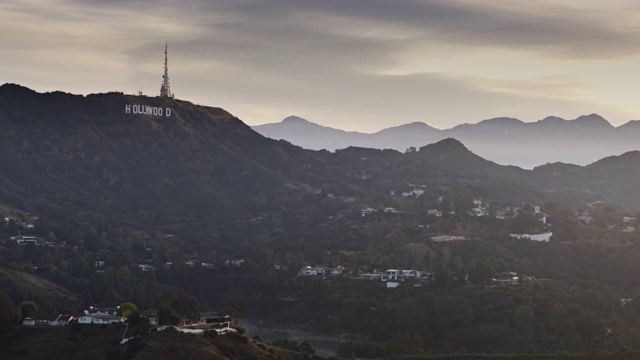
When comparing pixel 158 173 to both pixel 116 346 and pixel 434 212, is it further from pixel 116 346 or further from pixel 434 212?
pixel 116 346

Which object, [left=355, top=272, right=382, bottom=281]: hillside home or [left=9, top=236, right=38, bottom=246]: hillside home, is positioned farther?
[left=9, top=236, right=38, bottom=246]: hillside home

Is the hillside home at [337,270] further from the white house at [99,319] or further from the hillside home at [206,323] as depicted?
the hillside home at [206,323]

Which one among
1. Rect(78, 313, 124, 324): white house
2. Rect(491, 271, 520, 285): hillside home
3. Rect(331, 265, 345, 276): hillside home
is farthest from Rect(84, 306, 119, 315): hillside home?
Rect(491, 271, 520, 285): hillside home

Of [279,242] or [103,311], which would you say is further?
[279,242]

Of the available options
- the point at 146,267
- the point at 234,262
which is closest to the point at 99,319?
the point at 146,267

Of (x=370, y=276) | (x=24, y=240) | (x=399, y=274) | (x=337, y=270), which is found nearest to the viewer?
(x=399, y=274)

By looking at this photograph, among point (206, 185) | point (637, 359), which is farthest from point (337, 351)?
point (206, 185)

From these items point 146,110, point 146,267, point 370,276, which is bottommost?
point 370,276

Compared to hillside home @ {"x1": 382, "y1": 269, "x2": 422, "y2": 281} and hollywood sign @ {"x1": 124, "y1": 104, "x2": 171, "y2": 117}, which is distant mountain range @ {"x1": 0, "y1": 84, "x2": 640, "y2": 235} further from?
hillside home @ {"x1": 382, "y1": 269, "x2": 422, "y2": 281}

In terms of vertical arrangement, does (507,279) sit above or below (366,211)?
below

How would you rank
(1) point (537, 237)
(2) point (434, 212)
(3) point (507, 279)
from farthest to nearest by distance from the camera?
(2) point (434, 212) → (1) point (537, 237) → (3) point (507, 279)

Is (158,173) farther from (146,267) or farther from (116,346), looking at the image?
(116,346)
